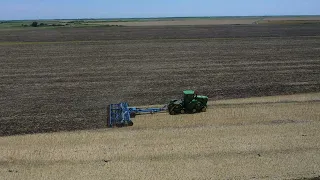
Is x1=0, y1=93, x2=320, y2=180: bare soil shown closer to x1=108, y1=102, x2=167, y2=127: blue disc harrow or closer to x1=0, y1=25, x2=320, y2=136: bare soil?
x1=108, y1=102, x2=167, y2=127: blue disc harrow

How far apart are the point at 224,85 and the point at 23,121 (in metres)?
12.7

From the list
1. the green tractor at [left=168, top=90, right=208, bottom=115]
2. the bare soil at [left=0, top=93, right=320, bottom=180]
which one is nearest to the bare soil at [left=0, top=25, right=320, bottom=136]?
the bare soil at [left=0, top=93, right=320, bottom=180]

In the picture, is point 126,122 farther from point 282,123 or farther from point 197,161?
point 282,123

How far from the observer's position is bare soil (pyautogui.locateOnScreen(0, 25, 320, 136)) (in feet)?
64.4

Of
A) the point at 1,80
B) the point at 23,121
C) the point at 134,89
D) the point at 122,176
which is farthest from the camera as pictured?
the point at 1,80

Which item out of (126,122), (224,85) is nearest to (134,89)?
(224,85)

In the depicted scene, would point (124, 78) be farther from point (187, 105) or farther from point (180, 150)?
point (180, 150)

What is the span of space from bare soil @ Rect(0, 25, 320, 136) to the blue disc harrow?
0.49 m

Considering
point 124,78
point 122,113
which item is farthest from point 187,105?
point 124,78

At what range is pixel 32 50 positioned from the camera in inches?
1850

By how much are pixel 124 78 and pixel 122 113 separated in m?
10.6

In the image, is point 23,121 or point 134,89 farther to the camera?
point 134,89

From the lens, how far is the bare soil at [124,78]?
1962 centimetres

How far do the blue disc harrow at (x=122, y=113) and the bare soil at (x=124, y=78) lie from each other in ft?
1.61
